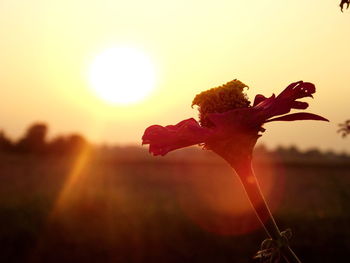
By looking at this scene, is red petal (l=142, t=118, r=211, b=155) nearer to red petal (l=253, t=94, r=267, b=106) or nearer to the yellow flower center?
the yellow flower center

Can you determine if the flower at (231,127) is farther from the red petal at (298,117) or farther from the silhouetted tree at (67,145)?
the silhouetted tree at (67,145)

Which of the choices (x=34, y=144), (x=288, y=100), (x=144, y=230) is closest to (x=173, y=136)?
(x=288, y=100)

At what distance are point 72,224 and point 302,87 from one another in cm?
819

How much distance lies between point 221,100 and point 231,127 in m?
0.22

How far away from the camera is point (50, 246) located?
8750mm

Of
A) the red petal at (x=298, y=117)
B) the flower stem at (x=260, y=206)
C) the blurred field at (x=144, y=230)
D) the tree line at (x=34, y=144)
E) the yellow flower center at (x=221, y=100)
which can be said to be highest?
the tree line at (x=34, y=144)

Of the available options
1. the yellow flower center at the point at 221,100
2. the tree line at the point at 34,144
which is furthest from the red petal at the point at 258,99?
the tree line at the point at 34,144

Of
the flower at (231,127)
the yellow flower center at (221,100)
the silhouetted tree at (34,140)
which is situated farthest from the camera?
the silhouetted tree at (34,140)

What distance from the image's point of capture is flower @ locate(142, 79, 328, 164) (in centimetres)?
123

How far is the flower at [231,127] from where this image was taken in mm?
1230

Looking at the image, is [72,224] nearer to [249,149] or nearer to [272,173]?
[249,149]

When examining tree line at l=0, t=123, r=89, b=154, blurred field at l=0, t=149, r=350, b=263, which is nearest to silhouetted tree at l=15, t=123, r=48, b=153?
tree line at l=0, t=123, r=89, b=154

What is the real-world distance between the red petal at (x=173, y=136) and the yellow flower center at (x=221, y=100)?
0.07 metres

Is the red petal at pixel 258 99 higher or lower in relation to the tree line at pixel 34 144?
lower
